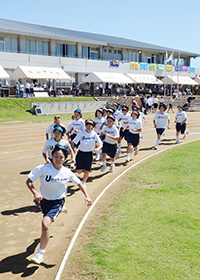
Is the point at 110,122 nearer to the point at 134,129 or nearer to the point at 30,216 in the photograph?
the point at 134,129

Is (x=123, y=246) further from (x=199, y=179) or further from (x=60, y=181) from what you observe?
(x=199, y=179)

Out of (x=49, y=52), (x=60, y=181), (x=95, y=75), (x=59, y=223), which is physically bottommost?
(x=59, y=223)

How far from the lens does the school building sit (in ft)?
121

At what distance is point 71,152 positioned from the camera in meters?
7.68

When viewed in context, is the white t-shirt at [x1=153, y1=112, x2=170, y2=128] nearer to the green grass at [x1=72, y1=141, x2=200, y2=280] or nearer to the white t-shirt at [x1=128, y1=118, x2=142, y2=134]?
the white t-shirt at [x1=128, y1=118, x2=142, y2=134]

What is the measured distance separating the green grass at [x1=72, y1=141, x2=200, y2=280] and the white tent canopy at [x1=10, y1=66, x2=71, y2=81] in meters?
26.9

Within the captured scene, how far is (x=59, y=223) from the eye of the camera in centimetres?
657

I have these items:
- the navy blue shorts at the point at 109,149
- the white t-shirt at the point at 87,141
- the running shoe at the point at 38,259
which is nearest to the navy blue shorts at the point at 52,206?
the running shoe at the point at 38,259

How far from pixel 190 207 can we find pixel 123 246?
2.46 m

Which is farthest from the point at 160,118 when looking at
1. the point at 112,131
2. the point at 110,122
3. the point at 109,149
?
the point at 110,122

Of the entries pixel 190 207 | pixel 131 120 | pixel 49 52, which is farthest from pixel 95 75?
pixel 190 207

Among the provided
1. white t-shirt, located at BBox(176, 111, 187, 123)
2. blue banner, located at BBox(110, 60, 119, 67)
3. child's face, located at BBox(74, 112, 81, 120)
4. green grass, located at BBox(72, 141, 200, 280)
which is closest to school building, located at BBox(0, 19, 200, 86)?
blue banner, located at BBox(110, 60, 119, 67)

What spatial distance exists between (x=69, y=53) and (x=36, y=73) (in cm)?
1038

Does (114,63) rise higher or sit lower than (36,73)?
higher
